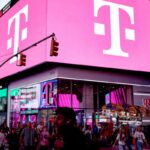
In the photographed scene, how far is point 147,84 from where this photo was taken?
99.8 feet

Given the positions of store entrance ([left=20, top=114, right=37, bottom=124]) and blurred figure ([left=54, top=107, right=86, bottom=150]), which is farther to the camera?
store entrance ([left=20, top=114, right=37, bottom=124])

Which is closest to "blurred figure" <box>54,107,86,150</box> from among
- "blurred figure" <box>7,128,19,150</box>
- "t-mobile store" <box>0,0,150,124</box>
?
"blurred figure" <box>7,128,19,150</box>

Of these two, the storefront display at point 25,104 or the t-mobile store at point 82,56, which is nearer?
the t-mobile store at point 82,56

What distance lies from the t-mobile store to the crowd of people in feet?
7.97

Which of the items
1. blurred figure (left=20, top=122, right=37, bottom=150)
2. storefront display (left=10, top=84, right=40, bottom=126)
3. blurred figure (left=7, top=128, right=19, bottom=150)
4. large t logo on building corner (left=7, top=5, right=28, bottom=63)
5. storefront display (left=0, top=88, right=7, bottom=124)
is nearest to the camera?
blurred figure (left=20, top=122, right=37, bottom=150)

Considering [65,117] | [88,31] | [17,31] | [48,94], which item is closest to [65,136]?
[65,117]

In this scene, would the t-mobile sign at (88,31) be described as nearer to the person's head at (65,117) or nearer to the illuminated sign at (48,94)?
the illuminated sign at (48,94)

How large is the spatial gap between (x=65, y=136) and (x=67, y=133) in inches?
1.9

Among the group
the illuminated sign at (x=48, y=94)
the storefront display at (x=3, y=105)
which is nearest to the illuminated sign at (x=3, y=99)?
the storefront display at (x=3, y=105)

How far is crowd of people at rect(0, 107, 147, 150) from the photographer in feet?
15.8

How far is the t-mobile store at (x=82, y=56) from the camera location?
26125 mm

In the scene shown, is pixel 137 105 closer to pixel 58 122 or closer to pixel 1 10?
pixel 1 10

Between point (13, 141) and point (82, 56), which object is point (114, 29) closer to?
point (82, 56)

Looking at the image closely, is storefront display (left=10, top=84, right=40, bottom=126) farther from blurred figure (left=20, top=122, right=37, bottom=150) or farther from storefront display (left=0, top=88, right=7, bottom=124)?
blurred figure (left=20, top=122, right=37, bottom=150)
